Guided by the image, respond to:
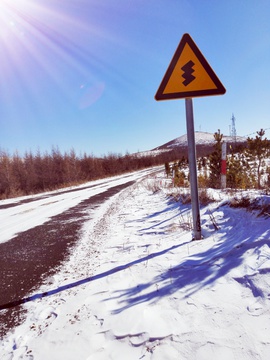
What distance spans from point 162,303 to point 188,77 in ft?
8.91

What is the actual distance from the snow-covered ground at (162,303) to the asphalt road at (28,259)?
6.2 inches

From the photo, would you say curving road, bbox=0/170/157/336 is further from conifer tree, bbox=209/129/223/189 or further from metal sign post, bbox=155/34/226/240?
conifer tree, bbox=209/129/223/189

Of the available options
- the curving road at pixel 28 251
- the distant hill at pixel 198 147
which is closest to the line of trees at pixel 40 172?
the curving road at pixel 28 251

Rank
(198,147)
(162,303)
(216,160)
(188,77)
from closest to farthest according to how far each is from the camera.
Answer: (162,303) → (188,77) → (216,160) → (198,147)

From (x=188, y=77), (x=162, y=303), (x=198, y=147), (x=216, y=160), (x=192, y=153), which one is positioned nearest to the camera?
(x=162, y=303)

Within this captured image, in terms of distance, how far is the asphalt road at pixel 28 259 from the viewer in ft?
7.18

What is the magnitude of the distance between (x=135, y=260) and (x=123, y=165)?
46.3 meters

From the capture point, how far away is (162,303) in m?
1.85

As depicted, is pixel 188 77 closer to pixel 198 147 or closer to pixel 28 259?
pixel 28 259

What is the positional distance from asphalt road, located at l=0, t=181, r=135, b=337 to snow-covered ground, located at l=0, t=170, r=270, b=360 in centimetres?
16

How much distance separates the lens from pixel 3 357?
1538 millimetres

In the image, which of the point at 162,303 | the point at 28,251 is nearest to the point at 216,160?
the point at 28,251

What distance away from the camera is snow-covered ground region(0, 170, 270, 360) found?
4.61ft

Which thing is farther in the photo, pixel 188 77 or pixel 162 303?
pixel 188 77
